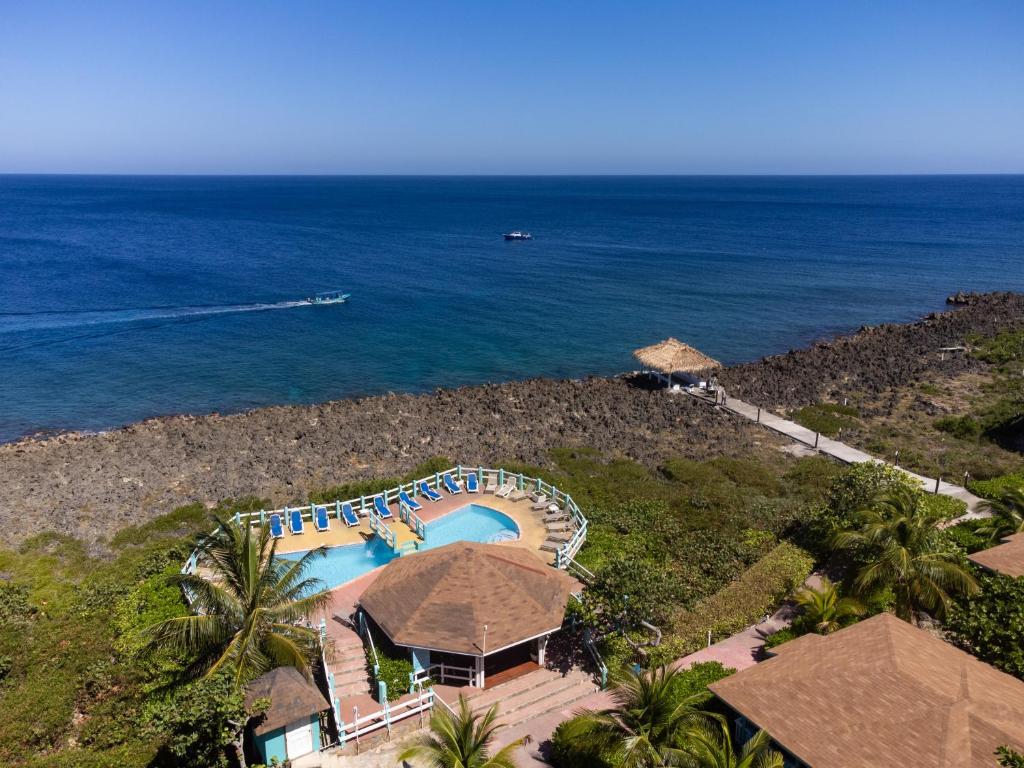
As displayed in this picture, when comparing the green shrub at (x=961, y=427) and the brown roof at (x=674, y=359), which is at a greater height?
the brown roof at (x=674, y=359)

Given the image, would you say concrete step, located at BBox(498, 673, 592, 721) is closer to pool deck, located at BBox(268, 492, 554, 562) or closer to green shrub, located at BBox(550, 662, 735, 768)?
green shrub, located at BBox(550, 662, 735, 768)

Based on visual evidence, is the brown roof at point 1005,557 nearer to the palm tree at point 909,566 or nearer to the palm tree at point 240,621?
the palm tree at point 909,566

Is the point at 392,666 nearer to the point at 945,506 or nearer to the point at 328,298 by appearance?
the point at 945,506

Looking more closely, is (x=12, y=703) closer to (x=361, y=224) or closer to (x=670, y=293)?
(x=670, y=293)

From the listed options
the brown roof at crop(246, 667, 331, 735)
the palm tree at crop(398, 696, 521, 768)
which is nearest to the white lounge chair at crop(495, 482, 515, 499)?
the brown roof at crop(246, 667, 331, 735)

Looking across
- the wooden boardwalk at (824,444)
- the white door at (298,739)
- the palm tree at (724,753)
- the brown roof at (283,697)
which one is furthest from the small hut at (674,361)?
the white door at (298,739)
